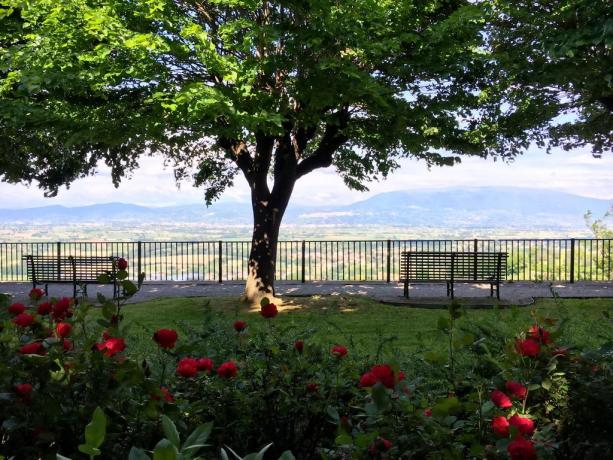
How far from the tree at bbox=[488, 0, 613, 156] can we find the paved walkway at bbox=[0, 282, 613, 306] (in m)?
4.46

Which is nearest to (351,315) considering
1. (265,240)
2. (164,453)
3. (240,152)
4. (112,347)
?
(265,240)

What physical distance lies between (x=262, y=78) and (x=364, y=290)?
7.07 meters

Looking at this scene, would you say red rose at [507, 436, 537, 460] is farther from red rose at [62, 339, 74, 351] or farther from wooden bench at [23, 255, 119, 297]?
wooden bench at [23, 255, 119, 297]

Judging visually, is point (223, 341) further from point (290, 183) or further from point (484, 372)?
point (290, 183)

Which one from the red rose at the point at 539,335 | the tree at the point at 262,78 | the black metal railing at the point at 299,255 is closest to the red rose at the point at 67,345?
the red rose at the point at 539,335

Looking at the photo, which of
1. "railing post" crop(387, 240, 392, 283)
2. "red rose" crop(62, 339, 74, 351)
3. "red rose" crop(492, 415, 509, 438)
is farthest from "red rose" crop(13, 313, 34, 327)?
"railing post" crop(387, 240, 392, 283)

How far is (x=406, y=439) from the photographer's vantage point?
237 centimetres

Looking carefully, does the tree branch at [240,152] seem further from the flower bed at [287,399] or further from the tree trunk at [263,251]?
the flower bed at [287,399]

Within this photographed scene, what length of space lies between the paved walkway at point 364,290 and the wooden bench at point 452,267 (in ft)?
1.78

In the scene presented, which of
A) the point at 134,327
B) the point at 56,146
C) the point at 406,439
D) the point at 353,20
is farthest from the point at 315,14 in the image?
the point at 56,146

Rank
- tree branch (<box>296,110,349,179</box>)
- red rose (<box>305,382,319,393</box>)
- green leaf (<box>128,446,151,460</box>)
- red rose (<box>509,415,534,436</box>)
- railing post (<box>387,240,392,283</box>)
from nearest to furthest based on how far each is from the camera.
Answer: green leaf (<box>128,446,151,460</box>), red rose (<box>509,415,534,436</box>), red rose (<box>305,382,319,393</box>), tree branch (<box>296,110,349,179</box>), railing post (<box>387,240,392,283</box>)

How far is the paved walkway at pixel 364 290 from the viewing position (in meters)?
14.6

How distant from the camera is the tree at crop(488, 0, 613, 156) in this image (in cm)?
936

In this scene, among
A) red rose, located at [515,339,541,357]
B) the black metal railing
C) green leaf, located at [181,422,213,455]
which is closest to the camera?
green leaf, located at [181,422,213,455]
